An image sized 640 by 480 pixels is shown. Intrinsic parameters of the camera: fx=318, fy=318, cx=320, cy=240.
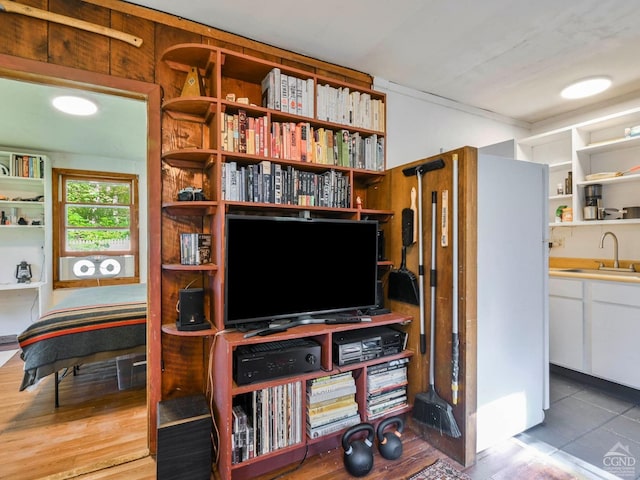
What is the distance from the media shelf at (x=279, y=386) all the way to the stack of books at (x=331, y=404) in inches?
1.4

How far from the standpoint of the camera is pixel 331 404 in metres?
1.83

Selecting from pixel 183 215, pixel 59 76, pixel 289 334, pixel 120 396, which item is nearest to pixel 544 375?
pixel 289 334

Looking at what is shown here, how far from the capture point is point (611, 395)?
2.53 m

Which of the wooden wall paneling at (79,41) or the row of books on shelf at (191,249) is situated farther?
the row of books on shelf at (191,249)

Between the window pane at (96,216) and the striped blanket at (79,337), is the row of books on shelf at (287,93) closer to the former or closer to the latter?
the striped blanket at (79,337)

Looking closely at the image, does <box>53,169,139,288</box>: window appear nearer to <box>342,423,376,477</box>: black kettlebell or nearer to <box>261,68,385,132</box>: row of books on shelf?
<box>261,68,385,132</box>: row of books on shelf

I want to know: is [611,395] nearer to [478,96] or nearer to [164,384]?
[478,96]

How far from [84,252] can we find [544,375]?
527 centimetres

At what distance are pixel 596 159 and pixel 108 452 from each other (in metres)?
4.68

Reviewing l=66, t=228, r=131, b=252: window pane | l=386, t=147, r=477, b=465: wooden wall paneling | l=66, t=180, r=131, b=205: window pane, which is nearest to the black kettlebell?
l=386, t=147, r=477, b=465: wooden wall paneling

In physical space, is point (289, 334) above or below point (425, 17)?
below

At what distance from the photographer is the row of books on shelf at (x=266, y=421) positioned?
160 cm

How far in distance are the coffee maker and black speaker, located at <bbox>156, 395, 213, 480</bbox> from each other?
3.60m

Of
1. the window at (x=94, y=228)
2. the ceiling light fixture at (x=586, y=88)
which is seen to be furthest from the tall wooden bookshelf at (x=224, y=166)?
the window at (x=94, y=228)
